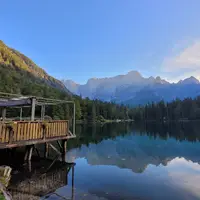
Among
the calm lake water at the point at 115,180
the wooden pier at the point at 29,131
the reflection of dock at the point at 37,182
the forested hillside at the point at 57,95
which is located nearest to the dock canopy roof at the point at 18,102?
the wooden pier at the point at 29,131

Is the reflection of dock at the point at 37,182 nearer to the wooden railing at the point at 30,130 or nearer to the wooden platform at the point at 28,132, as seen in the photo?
the wooden platform at the point at 28,132

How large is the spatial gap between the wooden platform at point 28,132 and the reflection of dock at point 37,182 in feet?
6.78

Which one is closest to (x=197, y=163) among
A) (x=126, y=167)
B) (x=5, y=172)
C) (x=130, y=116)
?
(x=126, y=167)

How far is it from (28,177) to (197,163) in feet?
49.5

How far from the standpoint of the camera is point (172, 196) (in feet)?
35.2

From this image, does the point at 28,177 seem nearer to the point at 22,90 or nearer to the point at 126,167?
the point at 126,167

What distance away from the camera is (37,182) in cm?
1172

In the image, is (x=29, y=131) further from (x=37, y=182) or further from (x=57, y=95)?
(x=57, y=95)

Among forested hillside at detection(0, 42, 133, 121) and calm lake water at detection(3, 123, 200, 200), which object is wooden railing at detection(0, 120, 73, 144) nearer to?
calm lake water at detection(3, 123, 200, 200)

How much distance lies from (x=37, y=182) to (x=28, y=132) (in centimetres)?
405

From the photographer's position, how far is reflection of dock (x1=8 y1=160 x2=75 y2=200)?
9.76 m

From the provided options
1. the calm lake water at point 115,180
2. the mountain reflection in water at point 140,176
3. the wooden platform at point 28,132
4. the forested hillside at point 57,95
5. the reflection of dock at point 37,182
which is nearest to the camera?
the reflection of dock at point 37,182

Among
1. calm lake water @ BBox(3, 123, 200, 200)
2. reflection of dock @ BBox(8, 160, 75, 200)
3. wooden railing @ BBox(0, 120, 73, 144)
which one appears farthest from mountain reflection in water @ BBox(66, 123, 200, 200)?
wooden railing @ BBox(0, 120, 73, 144)

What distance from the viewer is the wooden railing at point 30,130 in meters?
12.9
